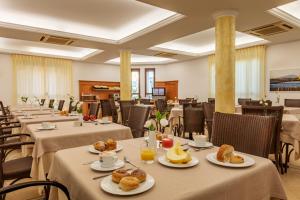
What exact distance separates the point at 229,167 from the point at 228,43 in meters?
3.55

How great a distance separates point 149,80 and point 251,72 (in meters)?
5.11

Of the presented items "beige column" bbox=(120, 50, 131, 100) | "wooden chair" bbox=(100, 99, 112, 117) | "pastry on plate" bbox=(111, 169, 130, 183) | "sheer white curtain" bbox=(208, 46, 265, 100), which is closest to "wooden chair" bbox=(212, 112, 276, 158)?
"pastry on plate" bbox=(111, 169, 130, 183)

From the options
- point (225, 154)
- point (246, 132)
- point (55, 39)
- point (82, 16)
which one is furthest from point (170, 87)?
point (225, 154)

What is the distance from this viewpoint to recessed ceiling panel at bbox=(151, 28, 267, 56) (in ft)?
21.9

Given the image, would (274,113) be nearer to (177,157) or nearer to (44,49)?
(177,157)

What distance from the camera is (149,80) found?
1121cm

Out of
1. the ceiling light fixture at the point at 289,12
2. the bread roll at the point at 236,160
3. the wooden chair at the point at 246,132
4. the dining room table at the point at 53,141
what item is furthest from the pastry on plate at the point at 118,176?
the ceiling light fixture at the point at 289,12

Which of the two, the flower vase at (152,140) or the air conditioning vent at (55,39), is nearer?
the flower vase at (152,140)

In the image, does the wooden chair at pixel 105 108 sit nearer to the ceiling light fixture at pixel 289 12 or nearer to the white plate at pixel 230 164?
the ceiling light fixture at pixel 289 12

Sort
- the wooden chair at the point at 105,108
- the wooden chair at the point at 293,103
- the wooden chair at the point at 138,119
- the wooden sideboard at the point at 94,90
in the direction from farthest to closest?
1. the wooden sideboard at the point at 94,90
2. the wooden chair at the point at 105,108
3. the wooden chair at the point at 293,103
4. the wooden chair at the point at 138,119

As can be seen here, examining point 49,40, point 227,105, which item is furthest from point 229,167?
point 49,40

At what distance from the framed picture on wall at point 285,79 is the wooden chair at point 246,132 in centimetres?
582

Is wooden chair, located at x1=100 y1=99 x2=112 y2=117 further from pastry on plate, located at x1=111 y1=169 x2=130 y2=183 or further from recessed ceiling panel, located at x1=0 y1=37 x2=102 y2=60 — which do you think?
pastry on plate, located at x1=111 y1=169 x2=130 y2=183

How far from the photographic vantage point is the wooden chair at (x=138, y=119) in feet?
9.38
